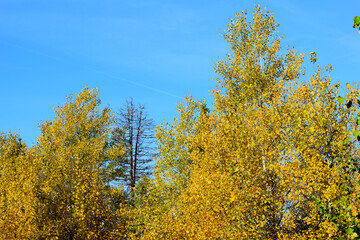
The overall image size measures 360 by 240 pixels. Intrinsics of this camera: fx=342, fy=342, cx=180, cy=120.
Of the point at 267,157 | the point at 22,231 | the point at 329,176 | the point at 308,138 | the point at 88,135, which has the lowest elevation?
the point at 22,231

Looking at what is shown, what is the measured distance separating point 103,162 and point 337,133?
29453 millimetres

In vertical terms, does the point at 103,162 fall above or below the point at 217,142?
above

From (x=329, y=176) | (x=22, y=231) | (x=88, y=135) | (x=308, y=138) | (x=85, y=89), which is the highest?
(x=85, y=89)

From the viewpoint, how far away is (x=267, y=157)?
16891 mm

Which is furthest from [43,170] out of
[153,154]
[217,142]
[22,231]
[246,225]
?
[153,154]

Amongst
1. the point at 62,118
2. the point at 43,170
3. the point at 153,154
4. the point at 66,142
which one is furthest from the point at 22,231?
the point at 153,154

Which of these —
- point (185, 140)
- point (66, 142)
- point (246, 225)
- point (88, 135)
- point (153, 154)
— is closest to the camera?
point (246, 225)

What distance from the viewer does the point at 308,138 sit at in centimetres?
1841

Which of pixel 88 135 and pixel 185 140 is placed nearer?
pixel 185 140

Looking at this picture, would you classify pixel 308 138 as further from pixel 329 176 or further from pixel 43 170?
pixel 43 170

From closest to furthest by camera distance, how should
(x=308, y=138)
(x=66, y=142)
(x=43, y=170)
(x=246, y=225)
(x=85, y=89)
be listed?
(x=246, y=225) → (x=308, y=138) → (x=43, y=170) → (x=66, y=142) → (x=85, y=89)

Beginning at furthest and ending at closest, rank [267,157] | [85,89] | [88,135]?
[85,89] < [88,135] < [267,157]

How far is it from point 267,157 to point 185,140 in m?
17.9

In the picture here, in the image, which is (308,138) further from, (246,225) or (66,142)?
(66,142)
